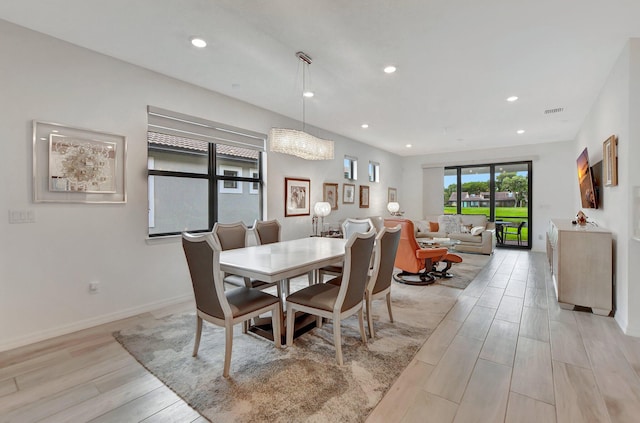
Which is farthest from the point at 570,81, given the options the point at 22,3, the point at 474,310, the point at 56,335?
the point at 56,335

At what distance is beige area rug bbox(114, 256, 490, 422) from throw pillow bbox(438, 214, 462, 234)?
4.68 metres

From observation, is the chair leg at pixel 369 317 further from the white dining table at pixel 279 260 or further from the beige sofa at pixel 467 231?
the beige sofa at pixel 467 231

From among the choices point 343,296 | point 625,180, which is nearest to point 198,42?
point 343,296

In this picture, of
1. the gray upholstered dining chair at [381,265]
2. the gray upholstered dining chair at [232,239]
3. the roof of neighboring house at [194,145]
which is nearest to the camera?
the gray upholstered dining chair at [381,265]

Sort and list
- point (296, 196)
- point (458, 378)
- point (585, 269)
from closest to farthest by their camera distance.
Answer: point (458, 378) → point (585, 269) → point (296, 196)

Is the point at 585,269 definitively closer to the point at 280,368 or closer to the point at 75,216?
the point at 280,368

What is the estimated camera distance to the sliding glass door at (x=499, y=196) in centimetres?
748

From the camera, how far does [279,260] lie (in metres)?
2.49

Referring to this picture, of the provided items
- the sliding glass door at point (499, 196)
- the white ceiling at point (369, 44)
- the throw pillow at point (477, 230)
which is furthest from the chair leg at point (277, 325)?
the sliding glass door at point (499, 196)

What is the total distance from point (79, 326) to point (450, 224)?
7.21 metres

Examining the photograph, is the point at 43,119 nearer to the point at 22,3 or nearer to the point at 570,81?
the point at 22,3

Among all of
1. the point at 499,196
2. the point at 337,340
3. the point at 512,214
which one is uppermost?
the point at 499,196

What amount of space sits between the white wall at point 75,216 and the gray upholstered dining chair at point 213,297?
1.41 meters

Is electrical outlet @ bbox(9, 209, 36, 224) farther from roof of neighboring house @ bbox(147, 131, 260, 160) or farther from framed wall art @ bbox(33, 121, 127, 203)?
roof of neighboring house @ bbox(147, 131, 260, 160)
